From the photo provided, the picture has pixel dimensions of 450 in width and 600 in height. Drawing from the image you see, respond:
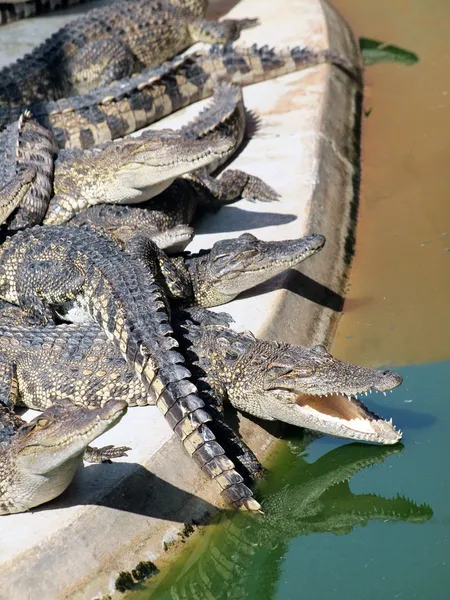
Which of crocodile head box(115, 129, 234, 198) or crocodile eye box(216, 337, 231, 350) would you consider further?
crocodile head box(115, 129, 234, 198)

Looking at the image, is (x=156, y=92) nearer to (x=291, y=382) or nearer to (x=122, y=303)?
(x=122, y=303)

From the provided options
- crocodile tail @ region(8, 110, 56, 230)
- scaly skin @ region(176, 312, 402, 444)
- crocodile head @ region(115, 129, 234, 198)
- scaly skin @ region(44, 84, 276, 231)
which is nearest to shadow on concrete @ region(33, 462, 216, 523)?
scaly skin @ region(176, 312, 402, 444)

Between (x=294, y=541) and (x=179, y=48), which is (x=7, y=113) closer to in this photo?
(x=179, y=48)

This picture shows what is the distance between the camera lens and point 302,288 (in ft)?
21.6

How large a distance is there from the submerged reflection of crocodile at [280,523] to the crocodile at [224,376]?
21cm

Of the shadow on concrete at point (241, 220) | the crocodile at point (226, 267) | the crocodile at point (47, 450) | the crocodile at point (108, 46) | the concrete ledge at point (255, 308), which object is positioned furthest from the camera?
the crocodile at point (108, 46)

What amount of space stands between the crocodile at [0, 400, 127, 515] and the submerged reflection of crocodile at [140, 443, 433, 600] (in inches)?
26.5

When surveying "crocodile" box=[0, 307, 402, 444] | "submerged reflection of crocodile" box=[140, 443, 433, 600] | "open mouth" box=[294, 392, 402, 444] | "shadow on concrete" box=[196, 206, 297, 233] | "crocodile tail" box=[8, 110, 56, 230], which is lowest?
"submerged reflection of crocodile" box=[140, 443, 433, 600]

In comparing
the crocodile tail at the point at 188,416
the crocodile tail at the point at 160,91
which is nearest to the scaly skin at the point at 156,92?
the crocodile tail at the point at 160,91

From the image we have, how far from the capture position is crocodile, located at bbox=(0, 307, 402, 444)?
16.9ft

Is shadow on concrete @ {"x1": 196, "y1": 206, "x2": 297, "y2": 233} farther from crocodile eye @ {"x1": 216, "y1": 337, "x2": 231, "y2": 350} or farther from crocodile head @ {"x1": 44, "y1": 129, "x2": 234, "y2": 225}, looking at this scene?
crocodile eye @ {"x1": 216, "y1": 337, "x2": 231, "y2": 350}

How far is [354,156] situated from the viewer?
876 centimetres

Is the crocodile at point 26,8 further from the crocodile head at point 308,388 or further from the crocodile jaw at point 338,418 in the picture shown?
the crocodile jaw at point 338,418

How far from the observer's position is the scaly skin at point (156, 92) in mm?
8516
